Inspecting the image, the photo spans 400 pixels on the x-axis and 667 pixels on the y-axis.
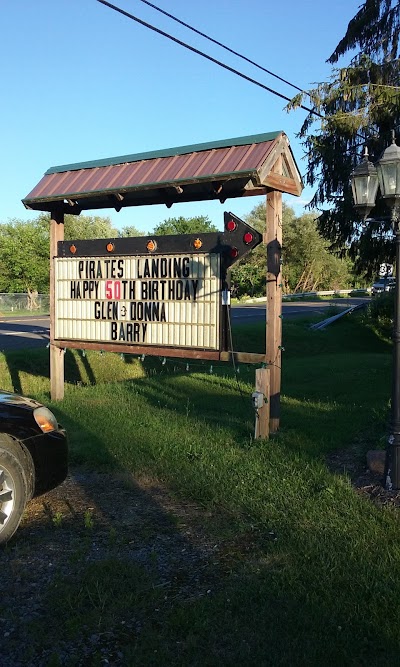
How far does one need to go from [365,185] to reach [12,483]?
4.36 m

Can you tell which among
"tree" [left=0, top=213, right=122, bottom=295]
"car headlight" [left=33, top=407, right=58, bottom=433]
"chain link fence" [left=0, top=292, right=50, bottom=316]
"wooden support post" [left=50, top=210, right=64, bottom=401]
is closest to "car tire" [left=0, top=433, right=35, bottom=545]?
"car headlight" [left=33, top=407, right=58, bottom=433]

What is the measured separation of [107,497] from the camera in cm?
571

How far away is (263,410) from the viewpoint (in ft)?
24.4

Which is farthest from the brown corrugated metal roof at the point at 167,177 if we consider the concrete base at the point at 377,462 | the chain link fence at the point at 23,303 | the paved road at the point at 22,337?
the chain link fence at the point at 23,303

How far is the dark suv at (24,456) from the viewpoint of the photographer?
465 centimetres

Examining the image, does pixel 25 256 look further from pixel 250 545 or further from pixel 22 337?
pixel 250 545

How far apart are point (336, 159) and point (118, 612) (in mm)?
15549

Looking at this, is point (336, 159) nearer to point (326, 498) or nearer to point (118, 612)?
point (326, 498)

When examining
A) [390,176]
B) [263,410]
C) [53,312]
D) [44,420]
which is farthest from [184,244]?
[44,420]

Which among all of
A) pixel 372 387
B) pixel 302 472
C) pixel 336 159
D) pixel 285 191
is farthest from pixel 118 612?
pixel 336 159

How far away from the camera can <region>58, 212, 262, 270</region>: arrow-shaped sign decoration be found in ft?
25.5

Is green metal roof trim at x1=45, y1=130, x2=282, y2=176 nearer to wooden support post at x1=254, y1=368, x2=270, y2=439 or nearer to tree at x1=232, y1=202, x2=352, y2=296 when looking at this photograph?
wooden support post at x1=254, y1=368, x2=270, y2=439

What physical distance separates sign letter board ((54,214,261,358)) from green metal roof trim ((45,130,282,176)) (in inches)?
39.1

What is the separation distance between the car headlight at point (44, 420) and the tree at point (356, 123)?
10298 mm
